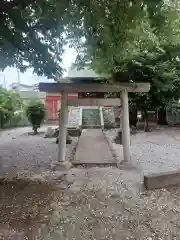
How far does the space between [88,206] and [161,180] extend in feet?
3.74

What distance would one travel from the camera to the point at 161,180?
3738mm

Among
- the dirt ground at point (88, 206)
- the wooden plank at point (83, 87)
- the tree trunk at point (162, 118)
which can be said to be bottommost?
the dirt ground at point (88, 206)

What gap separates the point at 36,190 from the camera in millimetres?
3682

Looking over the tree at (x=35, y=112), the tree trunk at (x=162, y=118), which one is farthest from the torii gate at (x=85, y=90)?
the tree trunk at (x=162, y=118)

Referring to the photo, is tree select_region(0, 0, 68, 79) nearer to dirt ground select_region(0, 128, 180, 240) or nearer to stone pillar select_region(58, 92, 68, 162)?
stone pillar select_region(58, 92, 68, 162)

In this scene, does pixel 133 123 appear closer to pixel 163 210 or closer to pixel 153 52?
pixel 153 52

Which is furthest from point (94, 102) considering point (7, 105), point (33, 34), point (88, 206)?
point (7, 105)

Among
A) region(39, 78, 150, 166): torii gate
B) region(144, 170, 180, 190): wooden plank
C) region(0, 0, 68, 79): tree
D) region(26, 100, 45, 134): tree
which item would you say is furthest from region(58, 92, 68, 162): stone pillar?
region(26, 100, 45, 134): tree

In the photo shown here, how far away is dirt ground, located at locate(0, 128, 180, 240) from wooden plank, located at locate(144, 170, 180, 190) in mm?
101

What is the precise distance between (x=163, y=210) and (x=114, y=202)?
0.58 metres

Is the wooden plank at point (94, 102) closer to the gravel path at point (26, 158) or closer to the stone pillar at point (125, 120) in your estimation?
the stone pillar at point (125, 120)

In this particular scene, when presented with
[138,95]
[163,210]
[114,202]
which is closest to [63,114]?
[114,202]

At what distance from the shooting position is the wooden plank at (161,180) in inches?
146

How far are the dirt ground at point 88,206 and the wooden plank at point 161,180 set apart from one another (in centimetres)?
10
